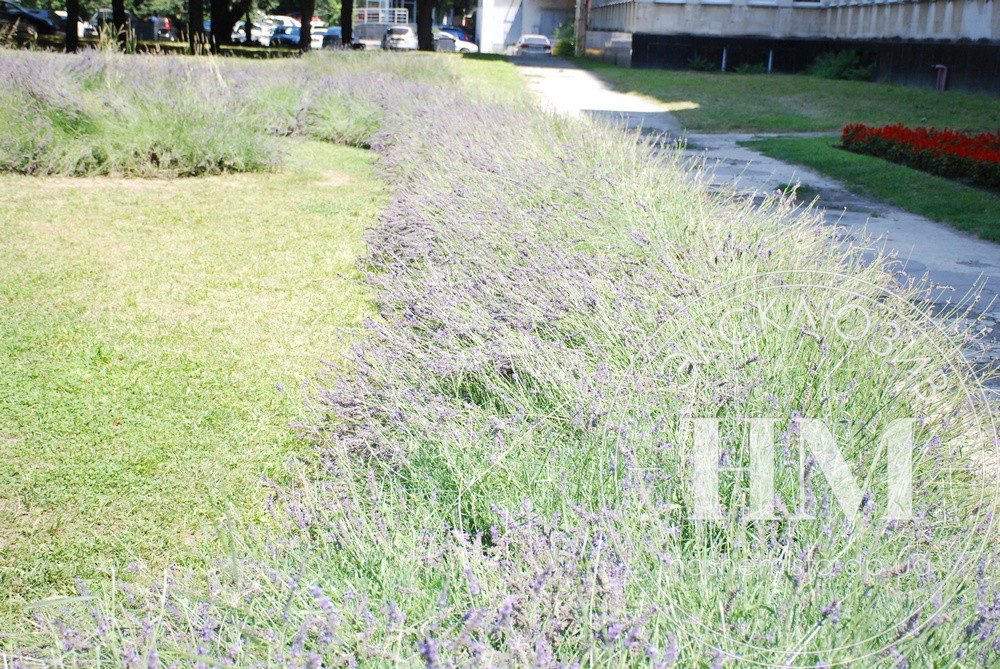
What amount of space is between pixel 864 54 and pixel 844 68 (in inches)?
43.5

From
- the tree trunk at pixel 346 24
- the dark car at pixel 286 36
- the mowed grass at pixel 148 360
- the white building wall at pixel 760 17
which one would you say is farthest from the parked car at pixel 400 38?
the mowed grass at pixel 148 360

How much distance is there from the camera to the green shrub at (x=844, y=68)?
29.0m

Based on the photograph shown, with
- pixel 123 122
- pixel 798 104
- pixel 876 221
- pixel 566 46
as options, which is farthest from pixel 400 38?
pixel 876 221

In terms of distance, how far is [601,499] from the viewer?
239 centimetres

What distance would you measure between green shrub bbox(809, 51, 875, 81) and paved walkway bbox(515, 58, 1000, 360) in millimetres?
11646

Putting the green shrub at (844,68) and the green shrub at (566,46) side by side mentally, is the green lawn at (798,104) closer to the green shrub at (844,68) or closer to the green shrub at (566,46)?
the green shrub at (844,68)

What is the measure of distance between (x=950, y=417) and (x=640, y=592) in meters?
1.47

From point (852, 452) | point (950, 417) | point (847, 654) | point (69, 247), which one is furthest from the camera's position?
point (69, 247)

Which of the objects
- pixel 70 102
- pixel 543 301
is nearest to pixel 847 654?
pixel 543 301

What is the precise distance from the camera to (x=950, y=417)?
9.95 feet

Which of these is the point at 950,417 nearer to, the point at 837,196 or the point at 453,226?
the point at 453,226

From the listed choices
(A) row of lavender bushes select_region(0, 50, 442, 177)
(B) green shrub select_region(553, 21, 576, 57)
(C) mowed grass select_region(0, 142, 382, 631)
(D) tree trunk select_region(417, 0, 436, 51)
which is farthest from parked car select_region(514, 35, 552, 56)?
(C) mowed grass select_region(0, 142, 382, 631)

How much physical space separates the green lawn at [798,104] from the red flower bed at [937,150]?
373 centimetres

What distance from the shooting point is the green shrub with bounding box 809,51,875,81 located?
2903 cm
